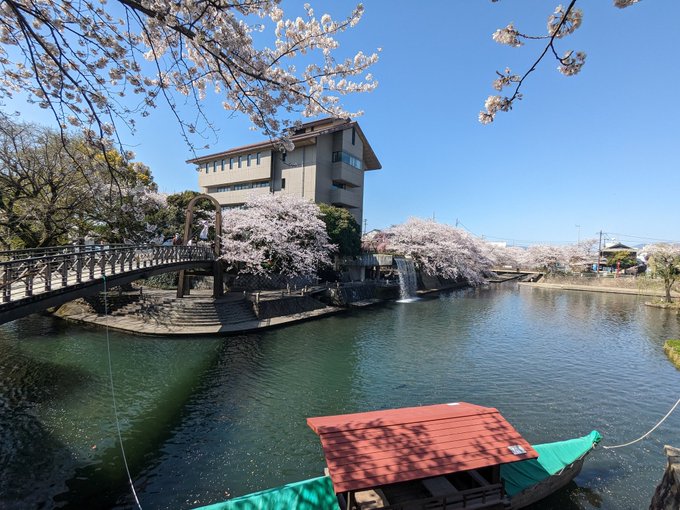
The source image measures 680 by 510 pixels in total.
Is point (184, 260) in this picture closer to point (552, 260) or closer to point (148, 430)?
point (148, 430)

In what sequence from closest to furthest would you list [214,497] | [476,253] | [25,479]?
[214,497]
[25,479]
[476,253]

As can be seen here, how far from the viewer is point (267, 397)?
12484 mm

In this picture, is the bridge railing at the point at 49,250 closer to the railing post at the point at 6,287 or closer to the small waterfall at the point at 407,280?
the railing post at the point at 6,287

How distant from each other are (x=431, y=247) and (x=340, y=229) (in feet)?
57.9

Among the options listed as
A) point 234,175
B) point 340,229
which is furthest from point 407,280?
point 234,175

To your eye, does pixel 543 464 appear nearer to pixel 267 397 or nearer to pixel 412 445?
pixel 412 445

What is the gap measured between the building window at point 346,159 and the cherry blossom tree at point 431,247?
1240 cm

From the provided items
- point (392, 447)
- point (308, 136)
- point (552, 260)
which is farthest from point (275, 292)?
point (552, 260)

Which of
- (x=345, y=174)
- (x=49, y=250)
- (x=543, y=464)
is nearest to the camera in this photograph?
(x=543, y=464)

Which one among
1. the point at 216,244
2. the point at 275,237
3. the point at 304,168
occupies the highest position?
the point at 304,168

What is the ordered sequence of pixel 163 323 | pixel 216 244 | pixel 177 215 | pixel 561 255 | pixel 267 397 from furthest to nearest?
pixel 561 255
pixel 177 215
pixel 216 244
pixel 163 323
pixel 267 397

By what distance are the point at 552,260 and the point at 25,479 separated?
284 feet

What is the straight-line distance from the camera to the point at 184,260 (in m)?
21.5

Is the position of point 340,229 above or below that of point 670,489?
above
